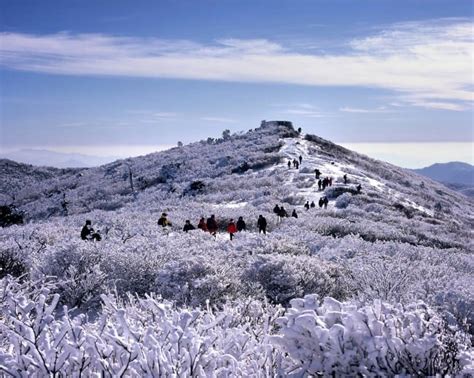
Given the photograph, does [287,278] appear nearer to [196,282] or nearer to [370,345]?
[196,282]

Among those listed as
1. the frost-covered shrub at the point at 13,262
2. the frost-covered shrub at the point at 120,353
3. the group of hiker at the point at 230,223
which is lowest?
the group of hiker at the point at 230,223

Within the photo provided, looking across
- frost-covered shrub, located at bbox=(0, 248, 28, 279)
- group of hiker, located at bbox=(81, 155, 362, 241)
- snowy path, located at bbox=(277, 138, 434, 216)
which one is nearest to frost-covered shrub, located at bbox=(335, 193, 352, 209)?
snowy path, located at bbox=(277, 138, 434, 216)

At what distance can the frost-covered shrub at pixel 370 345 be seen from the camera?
170 inches

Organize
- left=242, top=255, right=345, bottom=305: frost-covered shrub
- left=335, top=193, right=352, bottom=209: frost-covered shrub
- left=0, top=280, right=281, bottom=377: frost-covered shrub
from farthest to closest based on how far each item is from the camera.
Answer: left=335, top=193, right=352, bottom=209: frost-covered shrub, left=242, top=255, right=345, bottom=305: frost-covered shrub, left=0, top=280, right=281, bottom=377: frost-covered shrub

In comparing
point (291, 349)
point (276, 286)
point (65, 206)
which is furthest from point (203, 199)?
point (291, 349)

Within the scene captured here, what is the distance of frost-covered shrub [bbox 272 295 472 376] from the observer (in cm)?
431

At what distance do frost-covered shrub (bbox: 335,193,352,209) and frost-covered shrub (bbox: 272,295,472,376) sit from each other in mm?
32445

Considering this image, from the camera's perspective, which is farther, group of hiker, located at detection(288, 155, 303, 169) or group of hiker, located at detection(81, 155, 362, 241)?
group of hiker, located at detection(288, 155, 303, 169)

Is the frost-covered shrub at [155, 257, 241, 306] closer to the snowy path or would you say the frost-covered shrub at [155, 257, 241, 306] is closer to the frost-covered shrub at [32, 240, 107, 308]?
the frost-covered shrub at [32, 240, 107, 308]

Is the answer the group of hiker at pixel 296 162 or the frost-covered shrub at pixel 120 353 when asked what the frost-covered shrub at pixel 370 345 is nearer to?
the frost-covered shrub at pixel 120 353

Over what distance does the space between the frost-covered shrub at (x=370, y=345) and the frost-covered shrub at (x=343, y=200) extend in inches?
1277

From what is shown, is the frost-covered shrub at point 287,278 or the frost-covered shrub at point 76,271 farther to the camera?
the frost-covered shrub at point 287,278

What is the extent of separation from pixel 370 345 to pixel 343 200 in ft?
111

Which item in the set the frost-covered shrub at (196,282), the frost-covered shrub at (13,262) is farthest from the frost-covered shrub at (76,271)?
the frost-covered shrub at (196,282)
